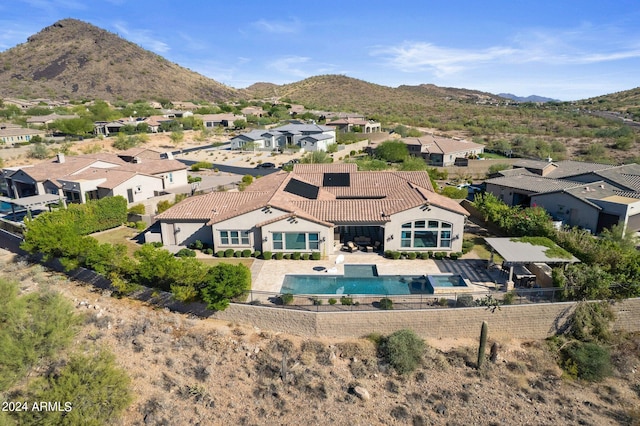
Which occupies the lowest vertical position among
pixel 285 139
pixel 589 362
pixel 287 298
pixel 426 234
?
pixel 589 362

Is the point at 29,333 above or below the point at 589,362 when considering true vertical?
above

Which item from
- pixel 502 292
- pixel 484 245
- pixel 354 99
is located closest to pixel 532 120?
pixel 354 99

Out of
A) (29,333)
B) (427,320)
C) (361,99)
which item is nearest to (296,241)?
(427,320)

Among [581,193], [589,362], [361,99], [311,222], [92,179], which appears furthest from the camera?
[361,99]

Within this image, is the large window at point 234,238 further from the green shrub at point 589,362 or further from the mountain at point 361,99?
the mountain at point 361,99

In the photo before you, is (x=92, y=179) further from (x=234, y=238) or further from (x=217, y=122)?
(x=217, y=122)

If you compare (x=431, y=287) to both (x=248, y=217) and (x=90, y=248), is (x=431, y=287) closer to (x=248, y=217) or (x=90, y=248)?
(x=248, y=217)

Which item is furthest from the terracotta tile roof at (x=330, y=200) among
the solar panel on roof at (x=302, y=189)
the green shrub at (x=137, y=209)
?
the green shrub at (x=137, y=209)

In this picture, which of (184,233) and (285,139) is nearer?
(184,233)
